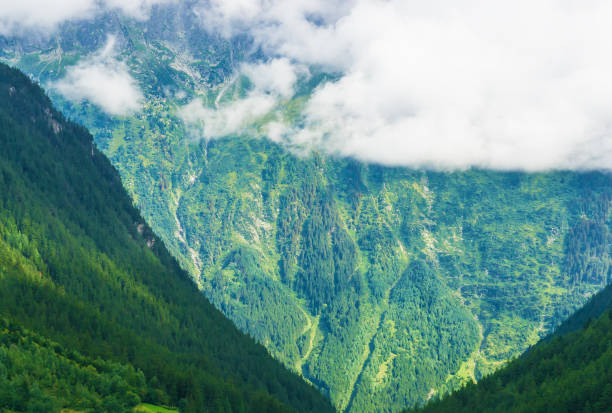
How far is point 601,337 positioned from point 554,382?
27.2m

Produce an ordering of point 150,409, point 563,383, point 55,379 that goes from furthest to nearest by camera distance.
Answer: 1. point 563,383
2. point 150,409
3. point 55,379

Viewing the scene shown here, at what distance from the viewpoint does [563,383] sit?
157 metres

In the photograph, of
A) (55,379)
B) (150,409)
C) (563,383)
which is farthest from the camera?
(563,383)

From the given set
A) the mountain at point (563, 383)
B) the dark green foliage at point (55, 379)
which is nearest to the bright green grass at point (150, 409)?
the dark green foliage at point (55, 379)

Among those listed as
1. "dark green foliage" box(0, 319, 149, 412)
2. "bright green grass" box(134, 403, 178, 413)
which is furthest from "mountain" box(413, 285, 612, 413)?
"dark green foliage" box(0, 319, 149, 412)

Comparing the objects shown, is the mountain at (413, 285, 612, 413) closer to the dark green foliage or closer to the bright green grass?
the bright green grass

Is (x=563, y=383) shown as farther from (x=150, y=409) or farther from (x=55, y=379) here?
(x=55, y=379)

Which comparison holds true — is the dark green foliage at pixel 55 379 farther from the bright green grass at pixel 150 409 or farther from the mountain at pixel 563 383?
the mountain at pixel 563 383

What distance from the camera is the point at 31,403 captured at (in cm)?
9575

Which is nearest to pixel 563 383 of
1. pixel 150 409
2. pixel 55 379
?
pixel 150 409

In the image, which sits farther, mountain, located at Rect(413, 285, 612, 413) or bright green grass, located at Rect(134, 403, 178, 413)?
mountain, located at Rect(413, 285, 612, 413)

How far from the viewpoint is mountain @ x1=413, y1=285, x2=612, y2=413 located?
140 meters

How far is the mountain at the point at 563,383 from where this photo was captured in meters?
140

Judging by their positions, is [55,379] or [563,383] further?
[563,383]
